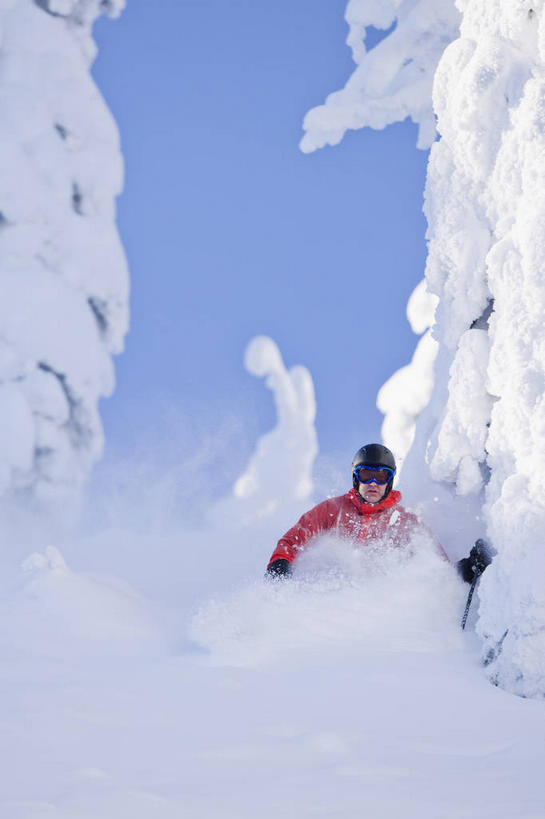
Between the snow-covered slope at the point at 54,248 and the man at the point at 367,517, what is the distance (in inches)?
309

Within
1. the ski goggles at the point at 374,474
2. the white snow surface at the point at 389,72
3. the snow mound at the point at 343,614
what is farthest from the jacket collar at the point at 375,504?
the white snow surface at the point at 389,72

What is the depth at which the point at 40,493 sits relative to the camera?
41.4 ft

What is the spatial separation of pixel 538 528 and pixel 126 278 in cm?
1172

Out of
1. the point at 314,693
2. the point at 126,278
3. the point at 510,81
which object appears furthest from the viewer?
the point at 126,278

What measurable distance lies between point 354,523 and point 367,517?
13 cm

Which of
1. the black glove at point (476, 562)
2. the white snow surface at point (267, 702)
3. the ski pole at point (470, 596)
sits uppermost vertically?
the black glove at point (476, 562)

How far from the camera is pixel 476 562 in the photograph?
485cm

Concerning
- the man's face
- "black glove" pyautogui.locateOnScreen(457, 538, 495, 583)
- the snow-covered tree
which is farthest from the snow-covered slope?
"black glove" pyautogui.locateOnScreen(457, 538, 495, 583)

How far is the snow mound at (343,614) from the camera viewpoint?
3949 mm

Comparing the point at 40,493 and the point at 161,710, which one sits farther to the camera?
the point at 40,493

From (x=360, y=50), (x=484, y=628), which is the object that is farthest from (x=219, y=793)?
(x=360, y=50)

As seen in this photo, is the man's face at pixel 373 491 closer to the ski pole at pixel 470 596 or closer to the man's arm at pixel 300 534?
the man's arm at pixel 300 534

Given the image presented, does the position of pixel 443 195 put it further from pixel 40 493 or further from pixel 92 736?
pixel 40 493

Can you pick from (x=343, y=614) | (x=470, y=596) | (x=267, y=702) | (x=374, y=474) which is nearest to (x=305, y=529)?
(x=374, y=474)
